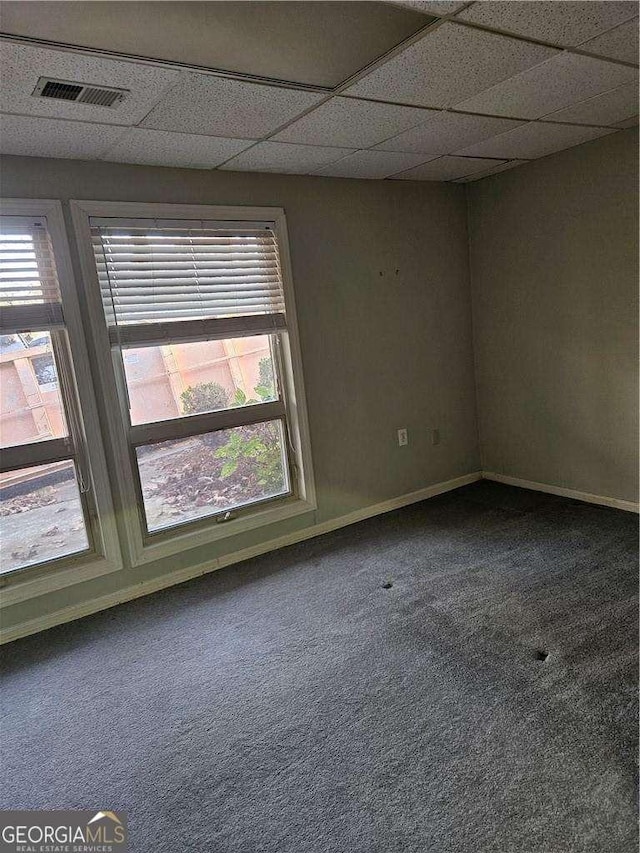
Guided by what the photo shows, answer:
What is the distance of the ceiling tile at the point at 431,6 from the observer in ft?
5.39

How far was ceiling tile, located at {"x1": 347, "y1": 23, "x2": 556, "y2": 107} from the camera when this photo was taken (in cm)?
190

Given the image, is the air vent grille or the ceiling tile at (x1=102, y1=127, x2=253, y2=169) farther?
the ceiling tile at (x1=102, y1=127, x2=253, y2=169)

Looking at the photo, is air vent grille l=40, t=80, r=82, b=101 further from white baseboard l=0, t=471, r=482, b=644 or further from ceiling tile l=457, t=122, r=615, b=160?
white baseboard l=0, t=471, r=482, b=644

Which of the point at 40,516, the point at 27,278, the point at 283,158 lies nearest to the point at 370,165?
the point at 283,158

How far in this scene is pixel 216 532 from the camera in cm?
347

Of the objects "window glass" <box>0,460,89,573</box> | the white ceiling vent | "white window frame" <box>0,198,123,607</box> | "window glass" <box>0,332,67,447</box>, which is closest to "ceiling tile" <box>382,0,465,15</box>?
the white ceiling vent

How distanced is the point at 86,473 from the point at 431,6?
8.51ft

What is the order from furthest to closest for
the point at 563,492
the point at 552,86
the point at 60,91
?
the point at 563,492
the point at 552,86
the point at 60,91

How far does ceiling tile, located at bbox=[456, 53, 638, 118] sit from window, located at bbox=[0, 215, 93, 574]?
2.17m

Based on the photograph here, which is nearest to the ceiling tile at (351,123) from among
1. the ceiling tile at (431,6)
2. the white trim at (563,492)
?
the ceiling tile at (431,6)

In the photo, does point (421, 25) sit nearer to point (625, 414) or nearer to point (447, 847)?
point (447, 847)

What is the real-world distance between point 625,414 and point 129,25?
3406 mm

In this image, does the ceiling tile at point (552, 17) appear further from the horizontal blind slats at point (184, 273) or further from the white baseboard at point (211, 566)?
the white baseboard at point (211, 566)
